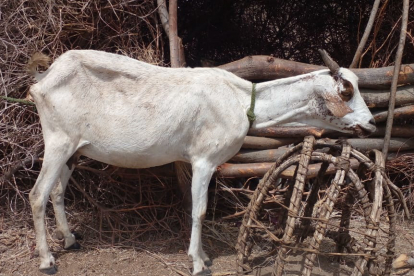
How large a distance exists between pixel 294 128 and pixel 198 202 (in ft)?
4.85

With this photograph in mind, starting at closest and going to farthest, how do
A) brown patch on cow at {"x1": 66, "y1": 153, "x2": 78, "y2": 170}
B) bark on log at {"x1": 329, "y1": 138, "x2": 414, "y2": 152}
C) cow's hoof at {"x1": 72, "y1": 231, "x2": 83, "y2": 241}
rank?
brown patch on cow at {"x1": 66, "y1": 153, "x2": 78, "y2": 170}
cow's hoof at {"x1": 72, "y1": 231, "x2": 83, "y2": 241}
bark on log at {"x1": 329, "y1": 138, "x2": 414, "y2": 152}

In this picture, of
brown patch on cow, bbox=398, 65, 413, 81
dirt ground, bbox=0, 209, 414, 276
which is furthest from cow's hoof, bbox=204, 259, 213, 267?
brown patch on cow, bbox=398, 65, 413, 81

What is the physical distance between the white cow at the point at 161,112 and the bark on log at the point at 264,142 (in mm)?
997

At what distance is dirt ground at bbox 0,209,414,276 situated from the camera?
4.11 meters

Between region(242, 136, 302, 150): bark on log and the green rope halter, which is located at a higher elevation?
the green rope halter

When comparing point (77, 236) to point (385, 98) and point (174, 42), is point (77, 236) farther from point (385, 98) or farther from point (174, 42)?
point (385, 98)

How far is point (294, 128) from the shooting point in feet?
16.3

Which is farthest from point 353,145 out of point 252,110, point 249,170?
point 252,110

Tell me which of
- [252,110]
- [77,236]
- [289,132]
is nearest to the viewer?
[252,110]

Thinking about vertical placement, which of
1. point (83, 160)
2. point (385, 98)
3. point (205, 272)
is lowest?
point (205, 272)

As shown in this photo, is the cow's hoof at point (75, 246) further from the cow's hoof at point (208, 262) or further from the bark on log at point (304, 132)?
the bark on log at point (304, 132)

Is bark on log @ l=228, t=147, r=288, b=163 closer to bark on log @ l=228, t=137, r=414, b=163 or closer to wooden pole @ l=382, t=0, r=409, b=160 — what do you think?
bark on log @ l=228, t=137, r=414, b=163

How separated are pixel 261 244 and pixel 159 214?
3.41ft

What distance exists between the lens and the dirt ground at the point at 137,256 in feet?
13.5
